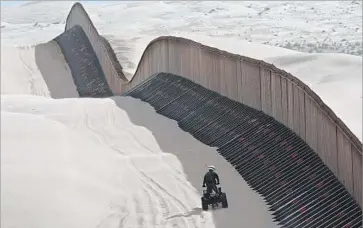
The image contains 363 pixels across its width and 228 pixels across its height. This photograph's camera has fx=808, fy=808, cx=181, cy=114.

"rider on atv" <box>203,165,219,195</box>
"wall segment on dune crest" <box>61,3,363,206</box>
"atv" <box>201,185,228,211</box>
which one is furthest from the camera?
"rider on atv" <box>203,165,219,195</box>

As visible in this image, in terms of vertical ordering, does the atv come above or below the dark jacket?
below

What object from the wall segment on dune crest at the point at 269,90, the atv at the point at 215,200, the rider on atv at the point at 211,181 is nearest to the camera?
the wall segment on dune crest at the point at 269,90

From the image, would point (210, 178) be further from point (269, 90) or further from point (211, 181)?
point (269, 90)

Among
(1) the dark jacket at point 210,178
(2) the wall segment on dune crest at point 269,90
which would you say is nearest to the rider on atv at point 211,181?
(1) the dark jacket at point 210,178

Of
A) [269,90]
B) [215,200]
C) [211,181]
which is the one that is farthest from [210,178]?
[269,90]

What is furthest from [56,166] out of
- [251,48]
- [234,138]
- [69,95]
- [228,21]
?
[228,21]

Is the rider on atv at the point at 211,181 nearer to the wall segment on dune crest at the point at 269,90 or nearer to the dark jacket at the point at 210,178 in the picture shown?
the dark jacket at the point at 210,178

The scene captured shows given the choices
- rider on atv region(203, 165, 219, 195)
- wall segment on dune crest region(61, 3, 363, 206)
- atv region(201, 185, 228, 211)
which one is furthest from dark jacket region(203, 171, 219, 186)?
wall segment on dune crest region(61, 3, 363, 206)

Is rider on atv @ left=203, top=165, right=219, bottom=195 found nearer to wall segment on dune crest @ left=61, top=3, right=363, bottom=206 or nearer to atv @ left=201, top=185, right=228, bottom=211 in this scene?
atv @ left=201, top=185, right=228, bottom=211

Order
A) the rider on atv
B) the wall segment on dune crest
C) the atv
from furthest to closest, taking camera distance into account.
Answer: the rider on atv < the atv < the wall segment on dune crest
